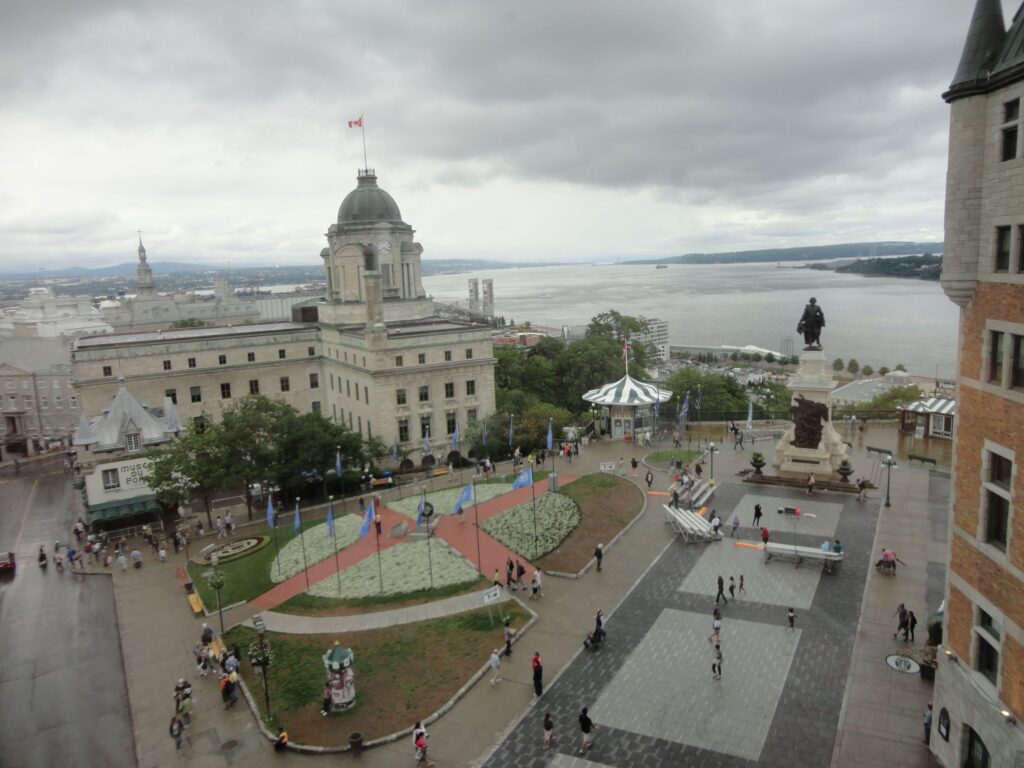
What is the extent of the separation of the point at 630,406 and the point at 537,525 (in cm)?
2006

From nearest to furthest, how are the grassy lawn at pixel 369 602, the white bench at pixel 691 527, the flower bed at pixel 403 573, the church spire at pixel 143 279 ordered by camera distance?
the grassy lawn at pixel 369 602 < the flower bed at pixel 403 573 < the white bench at pixel 691 527 < the church spire at pixel 143 279

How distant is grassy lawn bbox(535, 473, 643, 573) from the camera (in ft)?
98.1

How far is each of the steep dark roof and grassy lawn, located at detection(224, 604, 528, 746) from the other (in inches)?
752

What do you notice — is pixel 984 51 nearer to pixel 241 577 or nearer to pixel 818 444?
pixel 818 444

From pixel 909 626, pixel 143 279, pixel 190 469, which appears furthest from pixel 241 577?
pixel 143 279

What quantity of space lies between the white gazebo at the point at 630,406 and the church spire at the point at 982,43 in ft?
119

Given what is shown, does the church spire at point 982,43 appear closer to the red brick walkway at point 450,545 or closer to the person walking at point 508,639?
the person walking at point 508,639

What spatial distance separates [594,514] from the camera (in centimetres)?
3478

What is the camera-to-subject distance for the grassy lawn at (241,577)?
29.8 meters

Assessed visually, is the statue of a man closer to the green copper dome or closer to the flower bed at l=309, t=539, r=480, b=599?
the flower bed at l=309, t=539, r=480, b=599

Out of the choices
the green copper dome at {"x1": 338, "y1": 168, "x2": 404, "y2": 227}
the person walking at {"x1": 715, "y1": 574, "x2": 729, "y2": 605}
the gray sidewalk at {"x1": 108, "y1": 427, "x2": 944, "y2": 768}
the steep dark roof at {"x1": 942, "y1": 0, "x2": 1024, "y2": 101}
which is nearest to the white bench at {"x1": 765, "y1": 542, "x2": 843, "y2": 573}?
the gray sidewalk at {"x1": 108, "y1": 427, "x2": 944, "y2": 768}

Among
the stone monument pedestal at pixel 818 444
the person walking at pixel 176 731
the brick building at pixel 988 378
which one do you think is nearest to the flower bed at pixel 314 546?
the person walking at pixel 176 731

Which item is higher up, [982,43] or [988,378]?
[982,43]

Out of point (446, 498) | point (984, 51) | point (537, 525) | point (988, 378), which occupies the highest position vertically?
point (984, 51)
